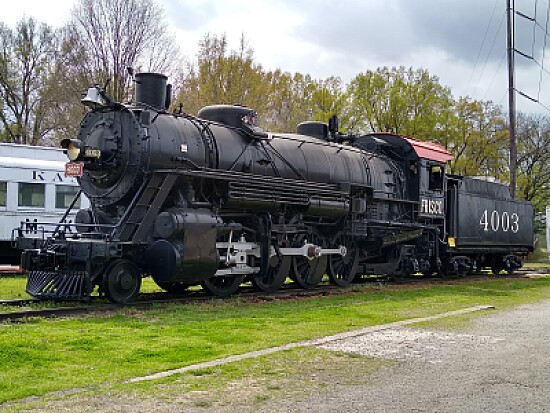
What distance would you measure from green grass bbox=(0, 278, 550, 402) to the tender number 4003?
8381mm

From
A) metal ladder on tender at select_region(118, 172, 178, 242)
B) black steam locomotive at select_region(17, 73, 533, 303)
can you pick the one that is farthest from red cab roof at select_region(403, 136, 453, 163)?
metal ladder on tender at select_region(118, 172, 178, 242)

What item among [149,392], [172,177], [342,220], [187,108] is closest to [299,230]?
[342,220]

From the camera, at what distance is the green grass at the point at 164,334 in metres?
6.61

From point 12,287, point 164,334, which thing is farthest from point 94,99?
point 164,334

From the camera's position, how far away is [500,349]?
835 cm

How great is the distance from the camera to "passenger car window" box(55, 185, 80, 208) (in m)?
20.0

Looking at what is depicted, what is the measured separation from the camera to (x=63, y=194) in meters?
20.1

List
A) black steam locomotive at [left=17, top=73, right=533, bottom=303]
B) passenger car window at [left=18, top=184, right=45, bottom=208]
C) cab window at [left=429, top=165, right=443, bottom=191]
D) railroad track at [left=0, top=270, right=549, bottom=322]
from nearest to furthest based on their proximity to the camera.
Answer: railroad track at [left=0, top=270, right=549, bottom=322]
black steam locomotive at [left=17, top=73, right=533, bottom=303]
passenger car window at [left=18, top=184, right=45, bottom=208]
cab window at [left=429, top=165, right=443, bottom=191]

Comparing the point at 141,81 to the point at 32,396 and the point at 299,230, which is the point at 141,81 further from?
the point at 32,396

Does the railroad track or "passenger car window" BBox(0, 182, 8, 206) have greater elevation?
"passenger car window" BBox(0, 182, 8, 206)

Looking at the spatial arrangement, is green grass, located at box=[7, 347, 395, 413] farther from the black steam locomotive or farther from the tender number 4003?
the tender number 4003

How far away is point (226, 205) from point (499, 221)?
1394cm

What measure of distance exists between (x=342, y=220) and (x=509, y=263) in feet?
37.0

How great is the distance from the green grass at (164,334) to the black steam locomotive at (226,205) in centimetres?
108
